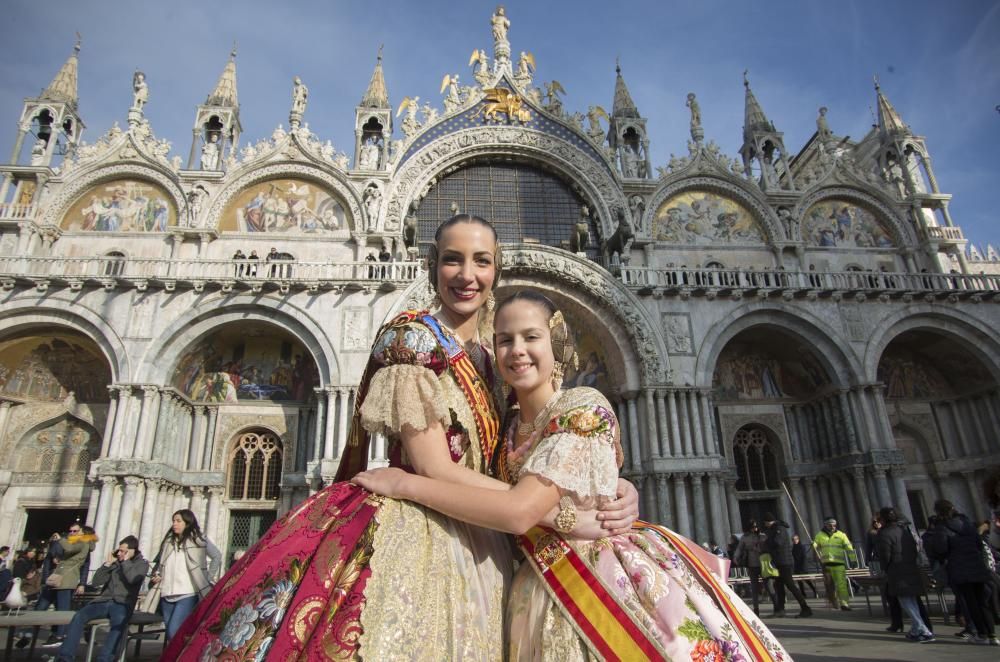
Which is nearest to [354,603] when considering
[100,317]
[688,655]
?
[688,655]

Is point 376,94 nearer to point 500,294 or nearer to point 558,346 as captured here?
point 500,294

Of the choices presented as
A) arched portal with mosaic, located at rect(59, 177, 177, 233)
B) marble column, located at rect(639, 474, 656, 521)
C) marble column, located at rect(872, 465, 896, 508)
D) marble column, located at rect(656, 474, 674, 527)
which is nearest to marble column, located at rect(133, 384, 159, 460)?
arched portal with mosaic, located at rect(59, 177, 177, 233)

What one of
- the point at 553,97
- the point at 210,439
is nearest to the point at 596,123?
the point at 553,97

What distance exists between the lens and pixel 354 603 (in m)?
1.69

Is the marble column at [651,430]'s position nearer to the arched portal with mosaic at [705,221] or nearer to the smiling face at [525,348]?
the arched portal with mosaic at [705,221]

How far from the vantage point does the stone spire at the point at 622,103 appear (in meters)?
21.5

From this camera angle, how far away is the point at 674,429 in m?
15.4

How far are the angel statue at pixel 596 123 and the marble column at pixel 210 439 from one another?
14633mm

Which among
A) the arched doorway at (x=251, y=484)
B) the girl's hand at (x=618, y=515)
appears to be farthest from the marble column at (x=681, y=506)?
the girl's hand at (x=618, y=515)

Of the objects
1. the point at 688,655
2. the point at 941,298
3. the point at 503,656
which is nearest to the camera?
the point at 688,655

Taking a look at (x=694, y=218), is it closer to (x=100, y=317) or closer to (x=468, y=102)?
(x=468, y=102)

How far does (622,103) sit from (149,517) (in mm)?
19541

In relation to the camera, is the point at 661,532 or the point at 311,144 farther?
the point at 311,144

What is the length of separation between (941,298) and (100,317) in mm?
23175
